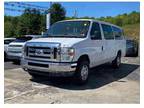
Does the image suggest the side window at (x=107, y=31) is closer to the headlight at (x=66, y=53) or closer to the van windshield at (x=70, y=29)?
the van windshield at (x=70, y=29)

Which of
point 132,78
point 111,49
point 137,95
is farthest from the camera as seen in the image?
point 111,49

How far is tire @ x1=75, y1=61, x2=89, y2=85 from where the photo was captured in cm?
716

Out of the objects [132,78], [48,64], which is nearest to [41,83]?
[48,64]

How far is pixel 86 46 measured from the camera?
24.5ft

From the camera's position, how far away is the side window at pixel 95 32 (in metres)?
7.94

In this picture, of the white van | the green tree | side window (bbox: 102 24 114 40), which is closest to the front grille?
the white van

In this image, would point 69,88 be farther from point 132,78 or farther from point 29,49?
point 132,78

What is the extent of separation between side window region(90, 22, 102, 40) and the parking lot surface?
1.42m

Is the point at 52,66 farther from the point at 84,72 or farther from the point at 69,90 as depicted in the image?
the point at 84,72

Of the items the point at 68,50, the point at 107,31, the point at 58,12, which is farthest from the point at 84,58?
the point at 58,12

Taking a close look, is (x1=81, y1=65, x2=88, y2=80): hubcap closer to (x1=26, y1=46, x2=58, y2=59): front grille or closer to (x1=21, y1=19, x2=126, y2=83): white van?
(x1=21, y1=19, x2=126, y2=83): white van

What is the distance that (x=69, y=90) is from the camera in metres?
6.76
